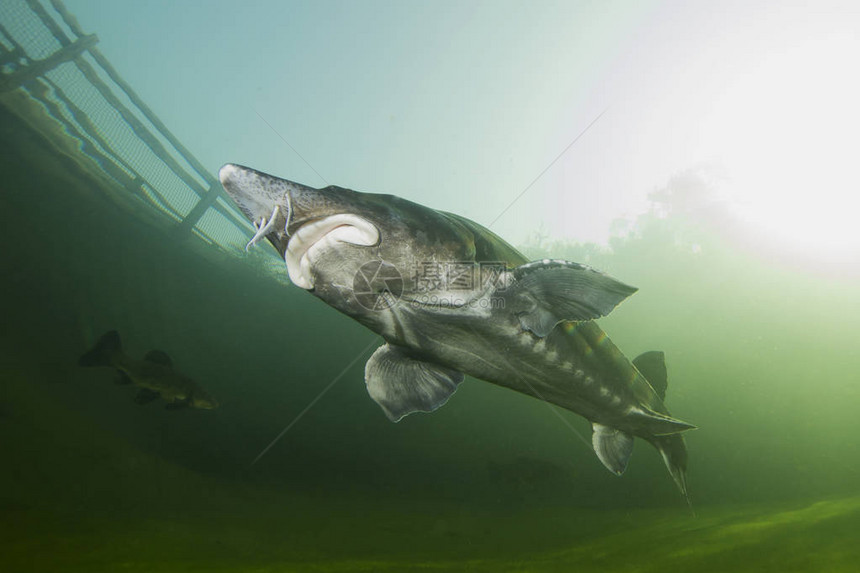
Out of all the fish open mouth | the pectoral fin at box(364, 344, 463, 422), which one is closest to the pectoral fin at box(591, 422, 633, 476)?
the pectoral fin at box(364, 344, 463, 422)

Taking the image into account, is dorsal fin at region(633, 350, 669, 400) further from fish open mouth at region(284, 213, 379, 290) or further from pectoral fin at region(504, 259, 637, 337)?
fish open mouth at region(284, 213, 379, 290)

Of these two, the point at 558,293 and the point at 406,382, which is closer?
the point at 558,293

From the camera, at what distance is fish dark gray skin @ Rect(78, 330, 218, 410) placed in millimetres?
6211

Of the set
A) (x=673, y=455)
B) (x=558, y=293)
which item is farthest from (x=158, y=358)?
(x=673, y=455)

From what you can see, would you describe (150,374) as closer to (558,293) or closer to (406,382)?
(406,382)

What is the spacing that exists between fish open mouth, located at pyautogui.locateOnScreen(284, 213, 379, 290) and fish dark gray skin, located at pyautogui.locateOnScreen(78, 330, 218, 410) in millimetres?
6586

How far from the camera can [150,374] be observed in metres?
6.21

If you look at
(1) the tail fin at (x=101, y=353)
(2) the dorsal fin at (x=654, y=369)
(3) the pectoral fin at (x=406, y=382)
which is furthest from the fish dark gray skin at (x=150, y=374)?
(2) the dorsal fin at (x=654, y=369)

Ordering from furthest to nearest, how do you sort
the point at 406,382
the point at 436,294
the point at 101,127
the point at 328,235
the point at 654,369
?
the point at 101,127 < the point at 654,369 < the point at 406,382 < the point at 436,294 < the point at 328,235

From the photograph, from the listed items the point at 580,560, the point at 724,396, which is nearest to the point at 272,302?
the point at 580,560

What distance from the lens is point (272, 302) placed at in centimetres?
1958

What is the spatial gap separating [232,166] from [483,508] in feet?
30.1

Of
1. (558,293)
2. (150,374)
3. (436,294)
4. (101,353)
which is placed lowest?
(101,353)

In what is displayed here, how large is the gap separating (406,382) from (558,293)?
142 centimetres
